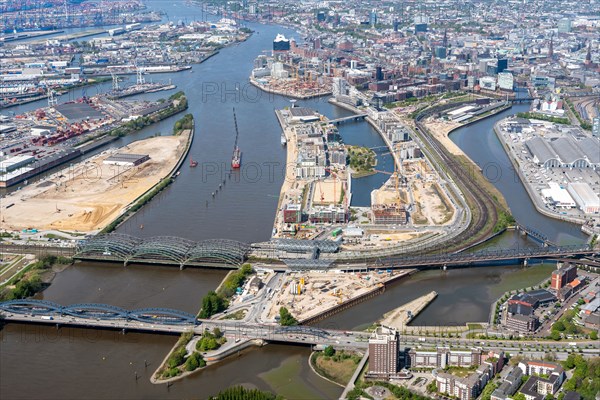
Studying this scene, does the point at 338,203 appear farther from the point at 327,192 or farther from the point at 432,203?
the point at 432,203

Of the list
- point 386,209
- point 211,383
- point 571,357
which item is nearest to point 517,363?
point 571,357

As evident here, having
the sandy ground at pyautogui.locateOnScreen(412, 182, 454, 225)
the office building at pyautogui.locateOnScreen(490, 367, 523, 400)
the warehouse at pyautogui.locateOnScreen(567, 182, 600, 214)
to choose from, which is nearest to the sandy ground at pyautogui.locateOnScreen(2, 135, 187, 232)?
the sandy ground at pyautogui.locateOnScreen(412, 182, 454, 225)

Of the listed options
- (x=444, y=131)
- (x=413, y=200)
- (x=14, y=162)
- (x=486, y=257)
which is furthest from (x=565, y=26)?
(x=14, y=162)

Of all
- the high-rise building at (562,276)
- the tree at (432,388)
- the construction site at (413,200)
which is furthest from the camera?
the construction site at (413,200)

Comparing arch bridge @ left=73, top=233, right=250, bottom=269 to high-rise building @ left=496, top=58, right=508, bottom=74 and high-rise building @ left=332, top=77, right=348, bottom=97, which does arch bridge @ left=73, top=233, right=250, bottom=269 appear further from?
high-rise building @ left=496, top=58, right=508, bottom=74

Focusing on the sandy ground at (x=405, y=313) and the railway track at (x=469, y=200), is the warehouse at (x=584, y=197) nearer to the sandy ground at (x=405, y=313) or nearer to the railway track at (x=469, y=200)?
the railway track at (x=469, y=200)

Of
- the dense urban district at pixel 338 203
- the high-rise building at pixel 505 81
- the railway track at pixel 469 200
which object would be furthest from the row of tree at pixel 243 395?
the high-rise building at pixel 505 81
